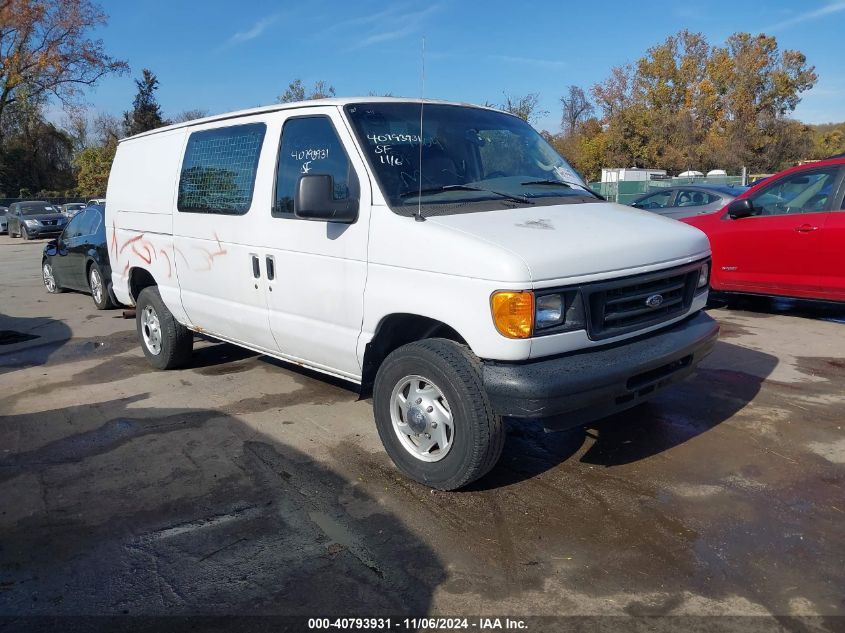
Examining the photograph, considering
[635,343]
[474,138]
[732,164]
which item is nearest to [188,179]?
[474,138]

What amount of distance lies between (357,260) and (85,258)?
8.20 meters

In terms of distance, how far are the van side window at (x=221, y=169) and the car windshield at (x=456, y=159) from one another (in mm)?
1086

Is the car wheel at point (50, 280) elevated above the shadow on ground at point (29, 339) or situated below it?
above

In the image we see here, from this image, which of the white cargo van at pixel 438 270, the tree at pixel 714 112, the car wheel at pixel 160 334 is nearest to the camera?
the white cargo van at pixel 438 270

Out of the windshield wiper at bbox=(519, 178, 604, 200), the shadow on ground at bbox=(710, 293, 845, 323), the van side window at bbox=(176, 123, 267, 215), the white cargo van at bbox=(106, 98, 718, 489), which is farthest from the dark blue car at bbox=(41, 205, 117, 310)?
the shadow on ground at bbox=(710, 293, 845, 323)

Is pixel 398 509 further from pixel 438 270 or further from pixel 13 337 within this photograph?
pixel 13 337

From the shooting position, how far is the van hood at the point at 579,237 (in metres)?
3.43

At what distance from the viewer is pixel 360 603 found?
9.57 feet

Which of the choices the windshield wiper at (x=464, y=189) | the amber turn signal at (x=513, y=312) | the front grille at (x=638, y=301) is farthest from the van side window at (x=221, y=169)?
the front grille at (x=638, y=301)

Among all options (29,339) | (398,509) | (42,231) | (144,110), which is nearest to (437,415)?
(398,509)

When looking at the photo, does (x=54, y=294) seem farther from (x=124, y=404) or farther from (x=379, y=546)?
(x=379, y=546)

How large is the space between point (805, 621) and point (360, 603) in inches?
70.9

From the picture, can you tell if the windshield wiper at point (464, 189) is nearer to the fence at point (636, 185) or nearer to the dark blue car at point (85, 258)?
the dark blue car at point (85, 258)

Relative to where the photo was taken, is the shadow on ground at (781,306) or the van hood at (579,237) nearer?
the van hood at (579,237)
